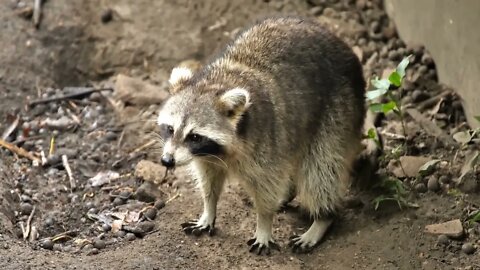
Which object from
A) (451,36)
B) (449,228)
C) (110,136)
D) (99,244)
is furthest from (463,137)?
(110,136)

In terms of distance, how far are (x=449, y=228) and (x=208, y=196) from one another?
140 cm

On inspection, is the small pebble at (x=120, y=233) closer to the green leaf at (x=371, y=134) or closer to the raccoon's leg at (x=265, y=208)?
the raccoon's leg at (x=265, y=208)

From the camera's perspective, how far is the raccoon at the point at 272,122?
14.8 ft

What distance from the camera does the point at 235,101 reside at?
4.47 metres

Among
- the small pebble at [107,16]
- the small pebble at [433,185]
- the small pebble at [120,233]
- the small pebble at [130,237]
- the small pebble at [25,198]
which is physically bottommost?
the small pebble at [120,233]

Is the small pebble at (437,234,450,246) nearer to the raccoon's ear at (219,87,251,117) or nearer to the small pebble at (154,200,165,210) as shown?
the raccoon's ear at (219,87,251,117)

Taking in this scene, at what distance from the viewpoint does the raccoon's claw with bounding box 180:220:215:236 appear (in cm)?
491

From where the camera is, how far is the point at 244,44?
16.4 ft

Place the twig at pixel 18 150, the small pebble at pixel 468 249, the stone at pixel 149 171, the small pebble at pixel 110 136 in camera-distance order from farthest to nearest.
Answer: the small pebble at pixel 110 136, the twig at pixel 18 150, the stone at pixel 149 171, the small pebble at pixel 468 249

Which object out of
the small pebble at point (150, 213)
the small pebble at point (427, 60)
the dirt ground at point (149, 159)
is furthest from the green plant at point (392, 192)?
the small pebble at point (150, 213)

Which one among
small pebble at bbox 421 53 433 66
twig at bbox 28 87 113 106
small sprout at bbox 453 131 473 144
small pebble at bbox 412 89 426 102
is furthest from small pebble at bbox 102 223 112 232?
small pebble at bbox 421 53 433 66

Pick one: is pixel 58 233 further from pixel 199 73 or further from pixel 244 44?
pixel 244 44

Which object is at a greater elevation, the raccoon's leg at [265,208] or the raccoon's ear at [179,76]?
the raccoon's ear at [179,76]

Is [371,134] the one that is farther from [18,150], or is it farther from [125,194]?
[18,150]
